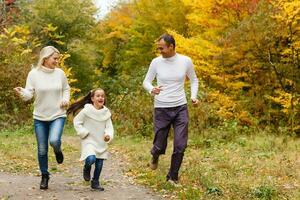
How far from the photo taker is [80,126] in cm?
756

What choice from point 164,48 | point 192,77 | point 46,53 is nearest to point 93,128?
point 46,53

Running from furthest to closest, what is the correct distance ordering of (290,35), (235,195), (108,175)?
(290,35), (108,175), (235,195)

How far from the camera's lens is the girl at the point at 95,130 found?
297 inches

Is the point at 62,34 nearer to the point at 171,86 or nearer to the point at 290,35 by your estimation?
the point at 290,35

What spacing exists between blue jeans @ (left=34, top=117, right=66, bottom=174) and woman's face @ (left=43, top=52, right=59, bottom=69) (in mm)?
740

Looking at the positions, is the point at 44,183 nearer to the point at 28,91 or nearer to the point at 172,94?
the point at 28,91

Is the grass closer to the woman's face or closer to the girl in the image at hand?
the girl

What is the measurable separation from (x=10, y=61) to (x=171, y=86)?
19018 mm

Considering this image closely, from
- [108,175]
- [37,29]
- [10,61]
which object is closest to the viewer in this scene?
[108,175]

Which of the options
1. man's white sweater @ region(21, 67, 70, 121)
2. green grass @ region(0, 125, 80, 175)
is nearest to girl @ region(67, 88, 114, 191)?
man's white sweater @ region(21, 67, 70, 121)

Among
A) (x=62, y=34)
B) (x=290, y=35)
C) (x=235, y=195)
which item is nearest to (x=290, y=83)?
(x=290, y=35)

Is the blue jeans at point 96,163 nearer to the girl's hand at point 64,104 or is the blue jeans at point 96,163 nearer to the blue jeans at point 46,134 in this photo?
the blue jeans at point 46,134

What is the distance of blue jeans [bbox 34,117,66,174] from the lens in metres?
7.48

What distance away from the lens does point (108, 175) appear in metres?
9.55
